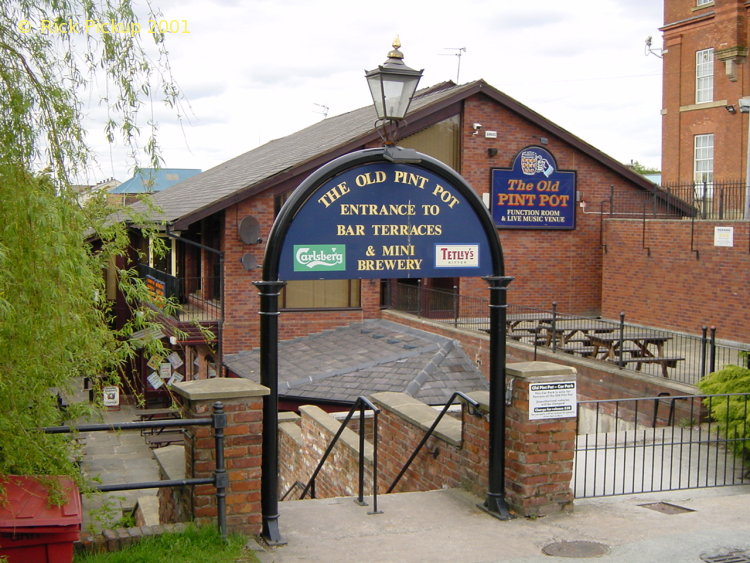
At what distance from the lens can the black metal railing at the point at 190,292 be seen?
16.9 m

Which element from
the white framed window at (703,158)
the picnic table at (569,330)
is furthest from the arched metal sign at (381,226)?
the white framed window at (703,158)

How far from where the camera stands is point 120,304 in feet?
84.4

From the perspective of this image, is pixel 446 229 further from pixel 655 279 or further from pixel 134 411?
pixel 134 411

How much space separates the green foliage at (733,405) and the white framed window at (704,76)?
21937 millimetres

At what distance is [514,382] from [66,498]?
3520 millimetres

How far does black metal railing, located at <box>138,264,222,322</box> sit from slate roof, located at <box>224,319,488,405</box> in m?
1.45

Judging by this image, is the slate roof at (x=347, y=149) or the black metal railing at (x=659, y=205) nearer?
the slate roof at (x=347, y=149)

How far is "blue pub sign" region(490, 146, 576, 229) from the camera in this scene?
1925 cm

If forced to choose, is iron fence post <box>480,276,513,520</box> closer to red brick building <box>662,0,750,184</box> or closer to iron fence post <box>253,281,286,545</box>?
iron fence post <box>253,281,286,545</box>

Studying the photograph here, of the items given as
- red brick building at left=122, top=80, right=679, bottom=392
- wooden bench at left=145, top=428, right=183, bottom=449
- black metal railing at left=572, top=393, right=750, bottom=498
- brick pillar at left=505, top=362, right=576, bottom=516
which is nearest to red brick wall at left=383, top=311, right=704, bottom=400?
black metal railing at left=572, top=393, right=750, bottom=498

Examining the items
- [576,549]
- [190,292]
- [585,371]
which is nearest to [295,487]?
[585,371]

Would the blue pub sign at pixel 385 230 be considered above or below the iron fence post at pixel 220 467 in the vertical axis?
above

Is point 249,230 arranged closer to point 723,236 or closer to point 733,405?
point 723,236

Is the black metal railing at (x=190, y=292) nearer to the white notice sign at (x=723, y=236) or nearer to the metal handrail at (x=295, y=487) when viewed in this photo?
the metal handrail at (x=295, y=487)
